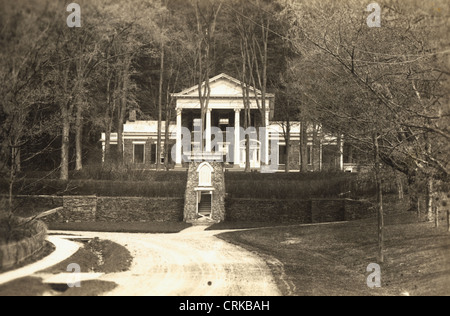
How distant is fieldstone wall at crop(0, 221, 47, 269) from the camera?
16.2 meters

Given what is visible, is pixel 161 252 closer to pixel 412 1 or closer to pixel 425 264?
pixel 425 264

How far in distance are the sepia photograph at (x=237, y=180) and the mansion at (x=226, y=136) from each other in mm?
334

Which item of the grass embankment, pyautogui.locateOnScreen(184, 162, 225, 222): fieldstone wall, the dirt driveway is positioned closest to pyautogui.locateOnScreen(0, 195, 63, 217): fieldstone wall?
pyautogui.locateOnScreen(184, 162, 225, 222): fieldstone wall

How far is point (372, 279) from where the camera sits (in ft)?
57.2

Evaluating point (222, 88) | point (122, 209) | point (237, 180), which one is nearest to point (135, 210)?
point (122, 209)

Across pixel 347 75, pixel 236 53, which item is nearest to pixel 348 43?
pixel 347 75

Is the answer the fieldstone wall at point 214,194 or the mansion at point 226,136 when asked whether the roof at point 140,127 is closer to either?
the mansion at point 226,136

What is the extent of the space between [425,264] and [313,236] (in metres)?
9.00

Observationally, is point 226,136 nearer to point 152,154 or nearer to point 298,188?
point 152,154

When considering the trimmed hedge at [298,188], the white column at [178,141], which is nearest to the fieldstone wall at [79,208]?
the trimmed hedge at [298,188]

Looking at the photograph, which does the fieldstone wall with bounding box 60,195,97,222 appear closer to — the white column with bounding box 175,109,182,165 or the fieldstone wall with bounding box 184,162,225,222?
the fieldstone wall with bounding box 184,162,225,222

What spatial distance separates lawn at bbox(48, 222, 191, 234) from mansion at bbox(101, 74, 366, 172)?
49.0 feet

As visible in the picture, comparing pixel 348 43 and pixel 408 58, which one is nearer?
pixel 408 58

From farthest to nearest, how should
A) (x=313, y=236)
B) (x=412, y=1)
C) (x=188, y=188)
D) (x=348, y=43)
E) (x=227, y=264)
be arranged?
(x=188, y=188) < (x=313, y=236) < (x=227, y=264) < (x=348, y=43) < (x=412, y=1)
